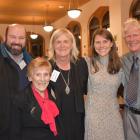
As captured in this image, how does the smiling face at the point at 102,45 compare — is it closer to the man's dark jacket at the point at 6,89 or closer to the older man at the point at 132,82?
the older man at the point at 132,82

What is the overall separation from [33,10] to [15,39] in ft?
31.5

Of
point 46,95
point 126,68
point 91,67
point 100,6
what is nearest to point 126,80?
point 126,68

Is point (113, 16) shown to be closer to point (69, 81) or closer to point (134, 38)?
point (134, 38)

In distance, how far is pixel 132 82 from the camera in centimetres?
274

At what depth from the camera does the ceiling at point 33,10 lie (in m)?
10.7

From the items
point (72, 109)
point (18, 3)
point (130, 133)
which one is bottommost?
point (130, 133)

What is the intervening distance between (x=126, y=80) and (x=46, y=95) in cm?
83

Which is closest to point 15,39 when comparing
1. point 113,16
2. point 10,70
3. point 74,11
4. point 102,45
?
point 10,70

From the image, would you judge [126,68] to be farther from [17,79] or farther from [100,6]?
[100,6]

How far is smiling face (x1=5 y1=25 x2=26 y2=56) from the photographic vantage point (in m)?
2.84

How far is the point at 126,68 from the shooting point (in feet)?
9.31

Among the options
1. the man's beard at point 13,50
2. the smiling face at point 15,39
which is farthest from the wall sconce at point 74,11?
the man's beard at point 13,50

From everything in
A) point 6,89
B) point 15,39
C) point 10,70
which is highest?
point 15,39

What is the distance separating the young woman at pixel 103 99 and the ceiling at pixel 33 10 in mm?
8090
